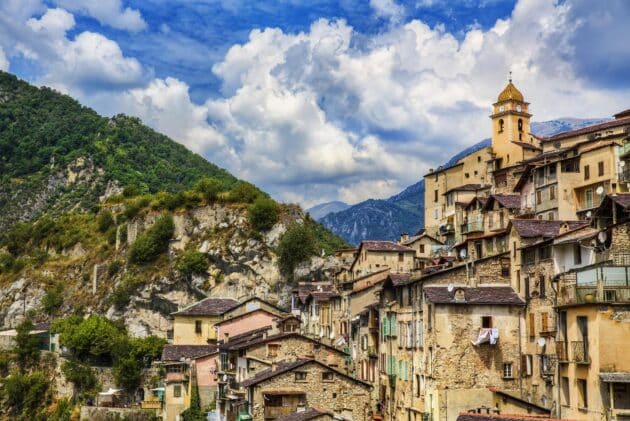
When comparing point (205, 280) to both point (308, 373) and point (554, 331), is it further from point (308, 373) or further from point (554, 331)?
point (554, 331)

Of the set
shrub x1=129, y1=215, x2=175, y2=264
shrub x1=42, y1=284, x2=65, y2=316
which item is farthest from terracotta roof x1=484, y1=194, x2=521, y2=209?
shrub x1=42, y1=284, x2=65, y2=316

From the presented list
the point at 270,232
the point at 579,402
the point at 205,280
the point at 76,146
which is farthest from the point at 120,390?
the point at 76,146

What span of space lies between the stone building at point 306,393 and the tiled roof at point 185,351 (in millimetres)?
22870

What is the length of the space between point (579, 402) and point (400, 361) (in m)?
17.0

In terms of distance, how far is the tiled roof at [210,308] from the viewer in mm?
92562

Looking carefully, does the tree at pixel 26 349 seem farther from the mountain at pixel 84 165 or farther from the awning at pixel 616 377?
the awning at pixel 616 377

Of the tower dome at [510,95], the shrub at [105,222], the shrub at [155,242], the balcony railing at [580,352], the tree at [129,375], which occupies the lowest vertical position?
the tree at [129,375]

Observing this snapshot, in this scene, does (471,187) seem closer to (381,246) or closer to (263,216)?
(381,246)

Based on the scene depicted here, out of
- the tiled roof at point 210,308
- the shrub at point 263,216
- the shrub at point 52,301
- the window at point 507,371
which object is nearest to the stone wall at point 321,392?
the window at point 507,371

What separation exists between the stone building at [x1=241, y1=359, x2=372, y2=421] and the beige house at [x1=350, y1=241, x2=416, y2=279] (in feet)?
75.1

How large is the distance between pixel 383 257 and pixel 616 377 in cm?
4318

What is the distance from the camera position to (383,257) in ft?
269

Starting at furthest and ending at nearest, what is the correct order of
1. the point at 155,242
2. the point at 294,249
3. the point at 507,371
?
the point at 155,242 < the point at 294,249 < the point at 507,371

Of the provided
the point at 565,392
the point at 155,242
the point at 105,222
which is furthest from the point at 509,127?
the point at 105,222
